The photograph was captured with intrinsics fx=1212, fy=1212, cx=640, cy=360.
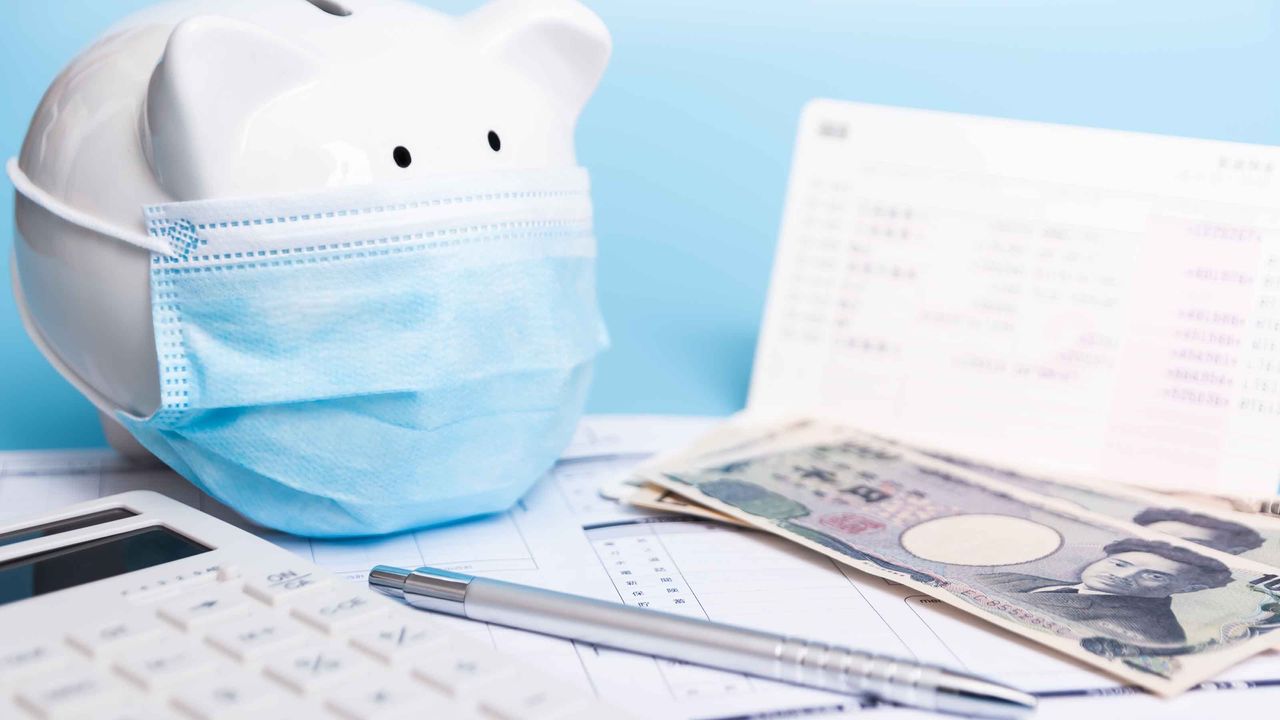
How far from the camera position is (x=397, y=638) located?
47 centimetres

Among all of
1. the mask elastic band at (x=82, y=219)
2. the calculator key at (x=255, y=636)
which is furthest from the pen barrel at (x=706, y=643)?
the mask elastic band at (x=82, y=219)

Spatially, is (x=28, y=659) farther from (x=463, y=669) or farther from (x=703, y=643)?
(x=703, y=643)

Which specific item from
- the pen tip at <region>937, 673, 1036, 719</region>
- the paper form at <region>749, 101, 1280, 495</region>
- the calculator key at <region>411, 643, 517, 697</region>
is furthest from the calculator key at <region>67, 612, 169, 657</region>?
the paper form at <region>749, 101, 1280, 495</region>

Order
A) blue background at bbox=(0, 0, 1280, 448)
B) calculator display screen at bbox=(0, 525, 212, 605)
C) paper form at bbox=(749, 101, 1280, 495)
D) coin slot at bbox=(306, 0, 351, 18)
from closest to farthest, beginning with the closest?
calculator display screen at bbox=(0, 525, 212, 605) < coin slot at bbox=(306, 0, 351, 18) < paper form at bbox=(749, 101, 1280, 495) < blue background at bbox=(0, 0, 1280, 448)

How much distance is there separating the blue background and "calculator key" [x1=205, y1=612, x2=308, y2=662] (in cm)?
58

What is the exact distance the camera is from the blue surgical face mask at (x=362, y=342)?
59cm

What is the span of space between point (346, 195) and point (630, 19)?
2.70ft

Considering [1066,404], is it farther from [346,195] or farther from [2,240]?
[2,240]

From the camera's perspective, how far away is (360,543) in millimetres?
694

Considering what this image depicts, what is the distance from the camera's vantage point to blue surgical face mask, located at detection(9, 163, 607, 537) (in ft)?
1.92

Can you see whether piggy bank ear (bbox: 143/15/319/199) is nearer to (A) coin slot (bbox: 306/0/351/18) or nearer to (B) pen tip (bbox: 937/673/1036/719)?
(A) coin slot (bbox: 306/0/351/18)

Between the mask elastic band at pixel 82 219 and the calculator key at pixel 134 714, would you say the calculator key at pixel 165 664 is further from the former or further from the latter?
the mask elastic band at pixel 82 219

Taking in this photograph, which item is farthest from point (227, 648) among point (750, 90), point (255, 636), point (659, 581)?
point (750, 90)

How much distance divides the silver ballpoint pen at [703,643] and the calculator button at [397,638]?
0.08m
